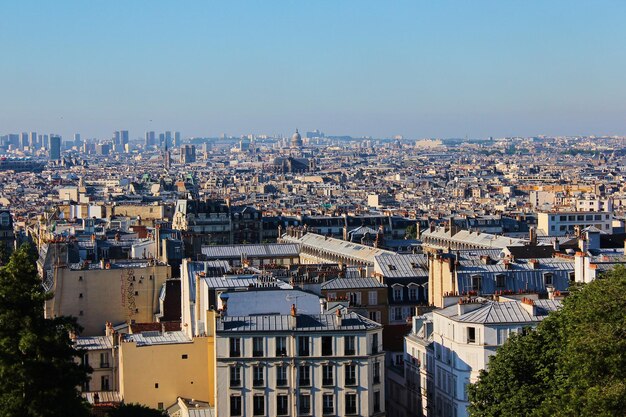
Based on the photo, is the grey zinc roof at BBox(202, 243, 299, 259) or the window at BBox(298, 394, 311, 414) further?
the grey zinc roof at BBox(202, 243, 299, 259)

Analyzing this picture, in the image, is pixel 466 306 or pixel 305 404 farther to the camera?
pixel 466 306

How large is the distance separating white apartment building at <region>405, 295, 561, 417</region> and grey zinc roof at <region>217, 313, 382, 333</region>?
6.78ft

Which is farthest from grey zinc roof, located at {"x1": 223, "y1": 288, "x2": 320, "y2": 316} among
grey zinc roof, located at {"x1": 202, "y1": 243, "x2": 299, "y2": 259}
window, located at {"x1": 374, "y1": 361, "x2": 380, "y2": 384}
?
grey zinc roof, located at {"x1": 202, "y1": 243, "x2": 299, "y2": 259}

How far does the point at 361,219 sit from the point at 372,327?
60559mm

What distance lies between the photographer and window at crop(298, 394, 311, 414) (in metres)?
36.6

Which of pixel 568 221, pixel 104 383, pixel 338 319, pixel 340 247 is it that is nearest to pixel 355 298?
pixel 104 383

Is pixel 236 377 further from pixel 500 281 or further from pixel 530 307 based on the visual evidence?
pixel 500 281

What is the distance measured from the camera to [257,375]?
36.6m

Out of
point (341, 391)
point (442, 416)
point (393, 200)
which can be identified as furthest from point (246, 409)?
point (393, 200)

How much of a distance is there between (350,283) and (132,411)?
16.1m

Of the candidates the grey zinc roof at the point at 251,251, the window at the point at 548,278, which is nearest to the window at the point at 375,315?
the window at the point at 548,278

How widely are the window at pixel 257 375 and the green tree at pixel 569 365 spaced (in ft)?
19.2

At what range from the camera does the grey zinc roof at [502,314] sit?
36.9 metres

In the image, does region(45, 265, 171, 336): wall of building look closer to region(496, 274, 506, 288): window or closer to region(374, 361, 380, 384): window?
region(496, 274, 506, 288): window
